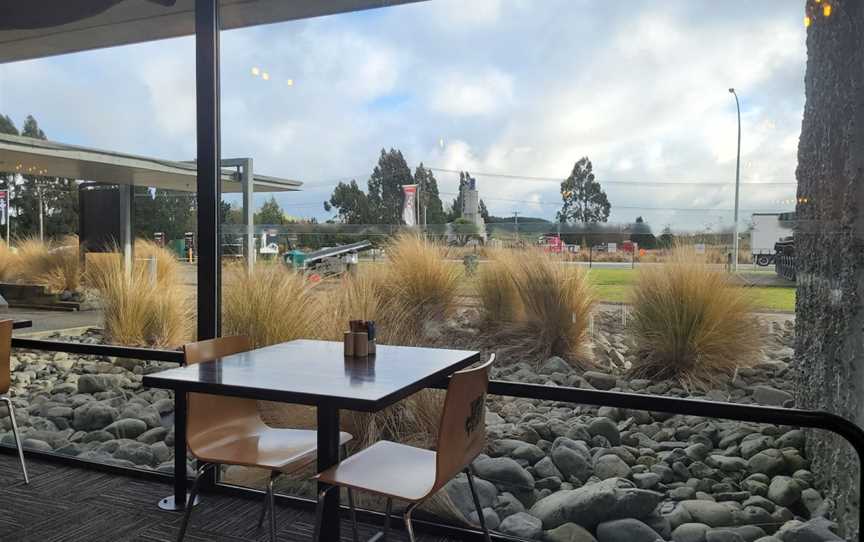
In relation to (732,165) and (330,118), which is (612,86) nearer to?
(732,165)

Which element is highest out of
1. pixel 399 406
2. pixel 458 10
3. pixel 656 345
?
pixel 458 10

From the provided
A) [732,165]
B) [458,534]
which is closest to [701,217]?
[732,165]

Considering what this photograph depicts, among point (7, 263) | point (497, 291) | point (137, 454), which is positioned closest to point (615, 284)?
point (497, 291)

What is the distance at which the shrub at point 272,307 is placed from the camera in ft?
12.6

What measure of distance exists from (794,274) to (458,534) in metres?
1.95

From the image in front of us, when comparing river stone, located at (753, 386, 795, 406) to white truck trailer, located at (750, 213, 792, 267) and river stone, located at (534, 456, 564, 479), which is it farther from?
river stone, located at (534, 456, 564, 479)

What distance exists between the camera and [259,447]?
245 cm

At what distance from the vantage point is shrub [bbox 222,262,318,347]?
3.85 metres

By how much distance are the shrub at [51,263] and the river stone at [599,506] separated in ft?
11.5

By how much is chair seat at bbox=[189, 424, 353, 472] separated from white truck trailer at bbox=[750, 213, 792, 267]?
7.00 feet

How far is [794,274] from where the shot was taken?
2.96 meters

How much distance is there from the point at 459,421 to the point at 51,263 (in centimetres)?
385

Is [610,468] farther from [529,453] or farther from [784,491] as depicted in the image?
[784,491]

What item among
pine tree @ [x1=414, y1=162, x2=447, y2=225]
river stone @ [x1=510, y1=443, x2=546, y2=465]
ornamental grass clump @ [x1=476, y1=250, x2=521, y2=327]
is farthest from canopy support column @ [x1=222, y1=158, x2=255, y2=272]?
river stone @ [x1=510, y1=443, x2=546, y2=465]
